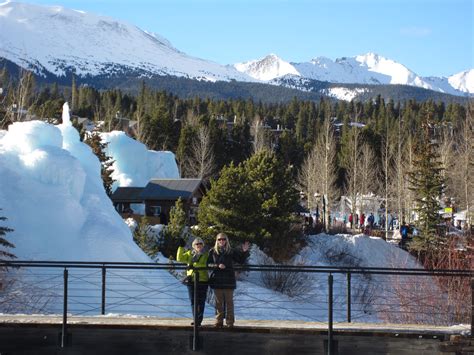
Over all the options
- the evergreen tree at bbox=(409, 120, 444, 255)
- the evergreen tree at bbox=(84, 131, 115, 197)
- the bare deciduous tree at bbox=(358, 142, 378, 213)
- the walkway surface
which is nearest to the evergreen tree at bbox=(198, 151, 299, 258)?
the evergreen tree at bbox=(409, 120, 444, 255)

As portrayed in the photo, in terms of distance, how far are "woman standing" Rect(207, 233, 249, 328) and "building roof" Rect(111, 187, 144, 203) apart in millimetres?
39281

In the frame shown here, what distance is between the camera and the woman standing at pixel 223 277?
42.5 feet

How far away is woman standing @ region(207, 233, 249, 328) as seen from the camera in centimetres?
1295

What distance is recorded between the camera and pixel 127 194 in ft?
176

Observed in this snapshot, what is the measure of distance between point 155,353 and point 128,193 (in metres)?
41.3

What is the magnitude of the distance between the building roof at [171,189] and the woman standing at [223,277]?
1425 inches

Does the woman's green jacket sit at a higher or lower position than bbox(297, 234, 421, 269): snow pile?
higher

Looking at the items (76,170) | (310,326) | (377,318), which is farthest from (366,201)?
(310,326)

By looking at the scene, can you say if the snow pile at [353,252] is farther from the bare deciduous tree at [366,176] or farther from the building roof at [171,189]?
the bare deciduous tree at [366,176]

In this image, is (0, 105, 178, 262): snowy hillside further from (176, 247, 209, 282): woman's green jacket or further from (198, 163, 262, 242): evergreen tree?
(176, 247, 209, 282): woman's green jacket

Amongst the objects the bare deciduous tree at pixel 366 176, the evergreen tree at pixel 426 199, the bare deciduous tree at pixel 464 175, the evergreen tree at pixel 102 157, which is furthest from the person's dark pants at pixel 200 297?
the bare deciduous tree at pixel 366 176

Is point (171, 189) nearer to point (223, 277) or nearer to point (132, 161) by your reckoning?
point (132, 161)

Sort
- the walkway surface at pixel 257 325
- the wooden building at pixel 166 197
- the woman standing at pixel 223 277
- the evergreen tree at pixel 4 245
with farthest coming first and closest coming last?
the wooden building at pixel 166 197
the evergreen tree at pixel 4 245
the woman standing at pixel 223 277
the walkway surface at pixel 257 325

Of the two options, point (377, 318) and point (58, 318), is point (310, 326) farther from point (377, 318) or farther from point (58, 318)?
point (377, 318)
